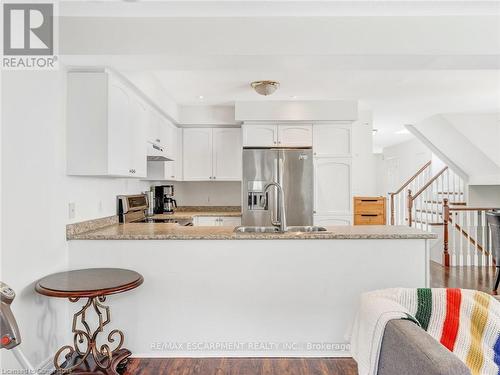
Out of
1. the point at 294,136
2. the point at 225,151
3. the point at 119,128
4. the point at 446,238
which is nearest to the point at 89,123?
the point at 119,128

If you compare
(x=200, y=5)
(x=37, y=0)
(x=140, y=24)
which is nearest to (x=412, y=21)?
(x=200, y=5)

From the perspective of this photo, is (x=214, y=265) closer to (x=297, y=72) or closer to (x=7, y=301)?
(x=7, y=301)

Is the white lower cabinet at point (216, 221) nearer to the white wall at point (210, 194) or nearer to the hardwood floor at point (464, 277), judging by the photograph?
the white wall at point (210, 194)

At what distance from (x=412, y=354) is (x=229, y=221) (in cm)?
359

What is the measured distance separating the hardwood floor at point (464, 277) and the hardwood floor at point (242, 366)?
2470mm

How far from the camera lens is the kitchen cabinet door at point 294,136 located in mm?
4680

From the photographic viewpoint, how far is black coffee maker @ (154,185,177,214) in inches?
189

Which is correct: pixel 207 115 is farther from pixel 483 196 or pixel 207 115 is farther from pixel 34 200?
pixel 483 196

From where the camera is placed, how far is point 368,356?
59.7 inches

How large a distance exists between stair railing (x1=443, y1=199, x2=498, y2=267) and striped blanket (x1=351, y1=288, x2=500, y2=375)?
4085 millimetres

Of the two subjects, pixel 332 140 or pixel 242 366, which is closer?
pixel 242 366

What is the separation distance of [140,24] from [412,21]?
1774 mm

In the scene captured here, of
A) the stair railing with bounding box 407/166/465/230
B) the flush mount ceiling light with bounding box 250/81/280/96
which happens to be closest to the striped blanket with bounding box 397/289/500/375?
the flush mount ceiling light with bounding box 250/81/280/96

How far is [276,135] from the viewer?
4.68 m
